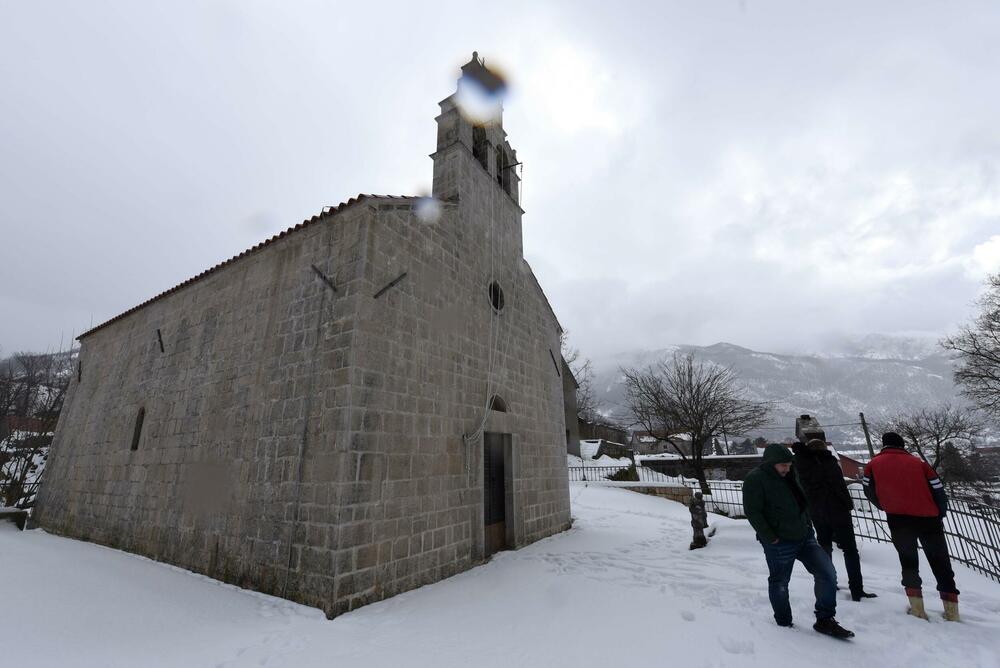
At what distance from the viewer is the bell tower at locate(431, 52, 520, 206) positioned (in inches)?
349

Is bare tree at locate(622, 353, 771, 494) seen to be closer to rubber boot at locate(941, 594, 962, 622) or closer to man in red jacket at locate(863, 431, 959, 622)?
man in red jacket at locate(863, 431, 959, 622)

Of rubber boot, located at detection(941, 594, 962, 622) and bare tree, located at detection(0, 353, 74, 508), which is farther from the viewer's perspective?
bare tree, located at detection(0, 353, 74, 508)

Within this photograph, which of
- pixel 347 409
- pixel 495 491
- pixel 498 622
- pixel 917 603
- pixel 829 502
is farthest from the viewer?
pixel 495 491

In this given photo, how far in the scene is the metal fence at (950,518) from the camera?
6.43m

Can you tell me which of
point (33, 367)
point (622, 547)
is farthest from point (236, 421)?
point (33, 367)

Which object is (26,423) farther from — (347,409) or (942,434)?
(942,434)

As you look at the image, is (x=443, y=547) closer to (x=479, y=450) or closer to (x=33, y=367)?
(x=479, y=450)

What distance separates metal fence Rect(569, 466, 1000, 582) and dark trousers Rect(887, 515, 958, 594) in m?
1.42

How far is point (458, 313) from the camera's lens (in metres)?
7.95

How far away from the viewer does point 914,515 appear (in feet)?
14.9

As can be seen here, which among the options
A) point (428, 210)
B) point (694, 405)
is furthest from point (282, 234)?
point (694, 405)

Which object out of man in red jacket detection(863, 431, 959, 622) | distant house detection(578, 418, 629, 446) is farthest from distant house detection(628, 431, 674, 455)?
man in red jacket detection(863, 431, 959, 622)

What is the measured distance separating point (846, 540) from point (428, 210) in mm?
7702

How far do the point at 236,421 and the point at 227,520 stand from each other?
4.97 ft
